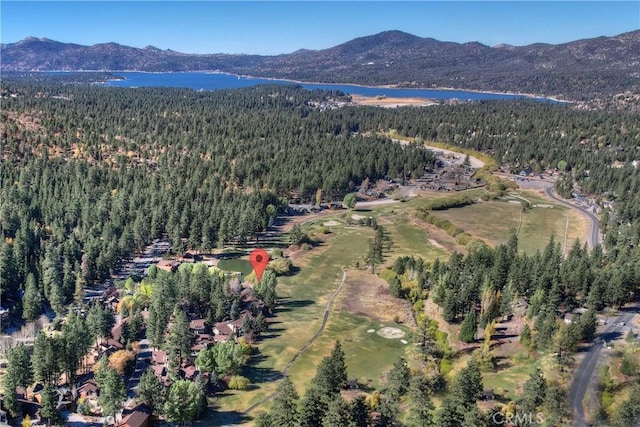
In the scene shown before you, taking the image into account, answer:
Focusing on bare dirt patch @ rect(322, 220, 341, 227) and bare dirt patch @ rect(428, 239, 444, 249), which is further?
bare dirt patch @ rect(322, 220, 341, 227)

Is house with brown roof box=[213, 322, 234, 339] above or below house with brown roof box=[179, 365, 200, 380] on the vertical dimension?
above

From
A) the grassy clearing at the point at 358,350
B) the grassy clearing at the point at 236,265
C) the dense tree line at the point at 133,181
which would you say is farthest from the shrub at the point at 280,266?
the grassy clearing at the point at 358,350

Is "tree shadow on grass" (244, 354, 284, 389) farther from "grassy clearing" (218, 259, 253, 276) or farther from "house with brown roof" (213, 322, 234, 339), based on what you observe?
"grassy clearing" (218, 259, 253, 276)

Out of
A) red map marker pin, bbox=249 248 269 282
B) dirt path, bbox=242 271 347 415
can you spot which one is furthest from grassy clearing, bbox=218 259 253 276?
dirt path, bbox=242 271 347 415

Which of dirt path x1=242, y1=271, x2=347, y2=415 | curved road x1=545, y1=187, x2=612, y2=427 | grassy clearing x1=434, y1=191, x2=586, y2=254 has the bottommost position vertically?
dirt path x1=242, y1=271, x2=347, y2=415

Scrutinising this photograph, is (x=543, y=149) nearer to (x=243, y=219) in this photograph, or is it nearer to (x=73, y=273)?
(x=243, y=219)

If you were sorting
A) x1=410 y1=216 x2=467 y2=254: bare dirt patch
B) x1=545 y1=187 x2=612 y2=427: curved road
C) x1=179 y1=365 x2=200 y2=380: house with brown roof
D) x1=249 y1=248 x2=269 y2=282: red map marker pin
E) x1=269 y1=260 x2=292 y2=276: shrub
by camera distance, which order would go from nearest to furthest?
x1=545 y1=187 x2=612 y2=427: curved road, x1=179 y1=365 x2=200 y2=380: house with brown roof, x1=249 y1=248 x2=269 y2=282: red map marker pin, x1=269 y1=260 x2=292 y2=276: shrub, x1=410 y1=216 x2=467 y2=254: bare dirt patch
